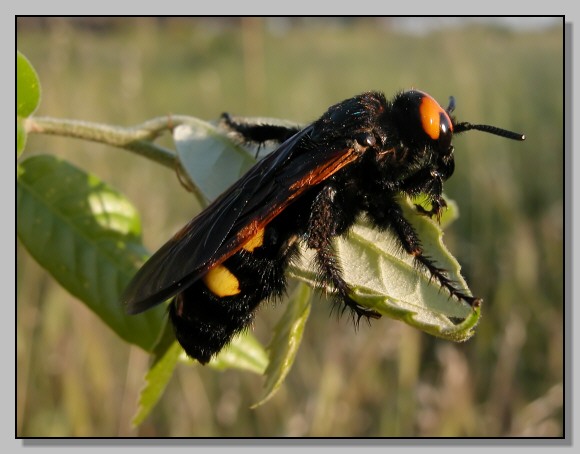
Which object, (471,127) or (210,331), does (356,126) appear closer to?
(471,127)

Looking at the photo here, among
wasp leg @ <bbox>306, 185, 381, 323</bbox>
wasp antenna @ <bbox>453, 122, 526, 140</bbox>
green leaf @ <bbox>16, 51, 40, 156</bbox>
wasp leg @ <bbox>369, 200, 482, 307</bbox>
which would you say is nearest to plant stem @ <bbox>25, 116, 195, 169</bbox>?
green leaf @ <bbox>16, 51, 40, 156</bbox>

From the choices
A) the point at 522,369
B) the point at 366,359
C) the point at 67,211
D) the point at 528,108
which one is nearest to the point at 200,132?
the point at 67,211

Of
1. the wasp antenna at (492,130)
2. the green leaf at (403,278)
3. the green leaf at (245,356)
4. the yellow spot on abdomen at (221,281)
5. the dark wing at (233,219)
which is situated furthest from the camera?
the green leaf at (245,356)

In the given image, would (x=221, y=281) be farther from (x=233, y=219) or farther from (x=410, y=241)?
(x=410, y=241)

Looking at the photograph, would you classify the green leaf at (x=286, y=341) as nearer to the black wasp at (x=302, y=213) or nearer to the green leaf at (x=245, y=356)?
the black wasp at (x=302, y=213)

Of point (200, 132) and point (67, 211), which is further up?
point (200, 132)

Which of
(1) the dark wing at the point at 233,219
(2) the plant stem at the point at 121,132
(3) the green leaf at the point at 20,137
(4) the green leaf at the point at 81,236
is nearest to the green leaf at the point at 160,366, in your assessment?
(4) the green leaf at the point at 81,236
